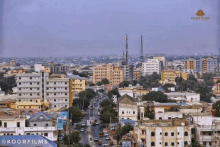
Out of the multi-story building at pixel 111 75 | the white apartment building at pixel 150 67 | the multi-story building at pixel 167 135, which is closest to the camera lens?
the multi-story building at pixel 167 135

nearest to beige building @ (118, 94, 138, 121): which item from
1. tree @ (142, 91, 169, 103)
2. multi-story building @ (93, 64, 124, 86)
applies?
tree @ (142, 91, 169, 103)

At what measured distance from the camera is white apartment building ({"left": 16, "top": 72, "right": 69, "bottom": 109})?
63.9ft

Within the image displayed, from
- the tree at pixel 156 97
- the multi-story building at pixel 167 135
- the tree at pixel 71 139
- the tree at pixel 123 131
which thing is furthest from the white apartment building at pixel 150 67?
the multi-story building at pixel 167 135

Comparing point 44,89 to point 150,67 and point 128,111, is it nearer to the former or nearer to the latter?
point 128,111

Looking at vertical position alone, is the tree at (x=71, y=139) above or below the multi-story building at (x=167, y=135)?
below

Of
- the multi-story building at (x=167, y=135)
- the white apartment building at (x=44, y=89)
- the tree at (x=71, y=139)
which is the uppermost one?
the white apartment building at (x=44, y=89)

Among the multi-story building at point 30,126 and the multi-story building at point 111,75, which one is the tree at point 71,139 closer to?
the multi-story building at point 30,126

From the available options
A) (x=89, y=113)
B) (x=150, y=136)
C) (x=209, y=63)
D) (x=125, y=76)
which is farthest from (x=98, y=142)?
(x=209, y=63)

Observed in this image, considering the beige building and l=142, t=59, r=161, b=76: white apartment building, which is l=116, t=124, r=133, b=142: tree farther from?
l=142, t=59, r=161, b=76: white apartment building

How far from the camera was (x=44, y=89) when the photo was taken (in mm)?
19594

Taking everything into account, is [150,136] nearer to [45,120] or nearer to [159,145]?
[159,145]

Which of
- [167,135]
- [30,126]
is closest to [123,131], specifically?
[167,135]

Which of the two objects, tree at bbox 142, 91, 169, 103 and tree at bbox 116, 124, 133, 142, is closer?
tree at bbox 116, 124, 133, 142

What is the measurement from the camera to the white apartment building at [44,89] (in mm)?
19469
